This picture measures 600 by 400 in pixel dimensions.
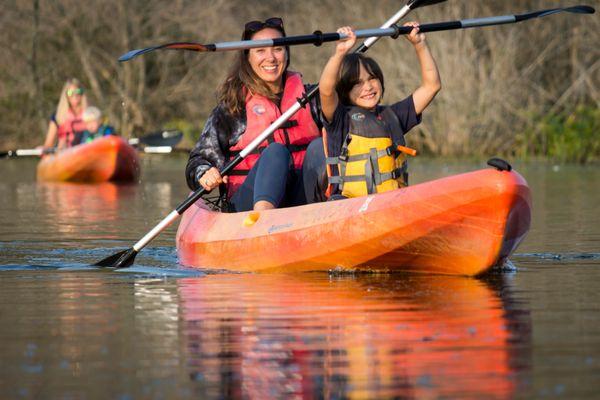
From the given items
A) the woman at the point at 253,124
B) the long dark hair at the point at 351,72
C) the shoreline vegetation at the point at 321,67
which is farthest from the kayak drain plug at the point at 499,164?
the shoreline vegetation at the point at 321,67

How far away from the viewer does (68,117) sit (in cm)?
2070

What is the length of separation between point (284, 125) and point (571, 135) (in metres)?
12.6

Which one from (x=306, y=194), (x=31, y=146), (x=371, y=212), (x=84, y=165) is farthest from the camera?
(x=31, y=146)

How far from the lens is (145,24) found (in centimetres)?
2748

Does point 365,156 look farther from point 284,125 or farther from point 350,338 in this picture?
point 350,338

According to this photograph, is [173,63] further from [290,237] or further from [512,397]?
[512,397]

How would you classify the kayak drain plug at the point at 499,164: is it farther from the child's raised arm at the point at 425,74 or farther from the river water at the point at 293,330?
the child's raised arm at the point at 425,74

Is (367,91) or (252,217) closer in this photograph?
(367,91)

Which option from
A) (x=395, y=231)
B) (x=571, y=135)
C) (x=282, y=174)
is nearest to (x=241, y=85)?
(x=282, y=174)

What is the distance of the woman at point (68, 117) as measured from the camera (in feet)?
66.9

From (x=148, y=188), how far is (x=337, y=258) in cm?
994

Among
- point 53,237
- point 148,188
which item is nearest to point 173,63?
point 148,188

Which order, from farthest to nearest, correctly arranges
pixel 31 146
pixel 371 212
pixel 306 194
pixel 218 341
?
1. pixel 31 146
2. pixel 306 194
3. pixel 371 212
4. pixel 218 341

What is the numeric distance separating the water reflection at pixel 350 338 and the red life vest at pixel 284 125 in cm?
123
